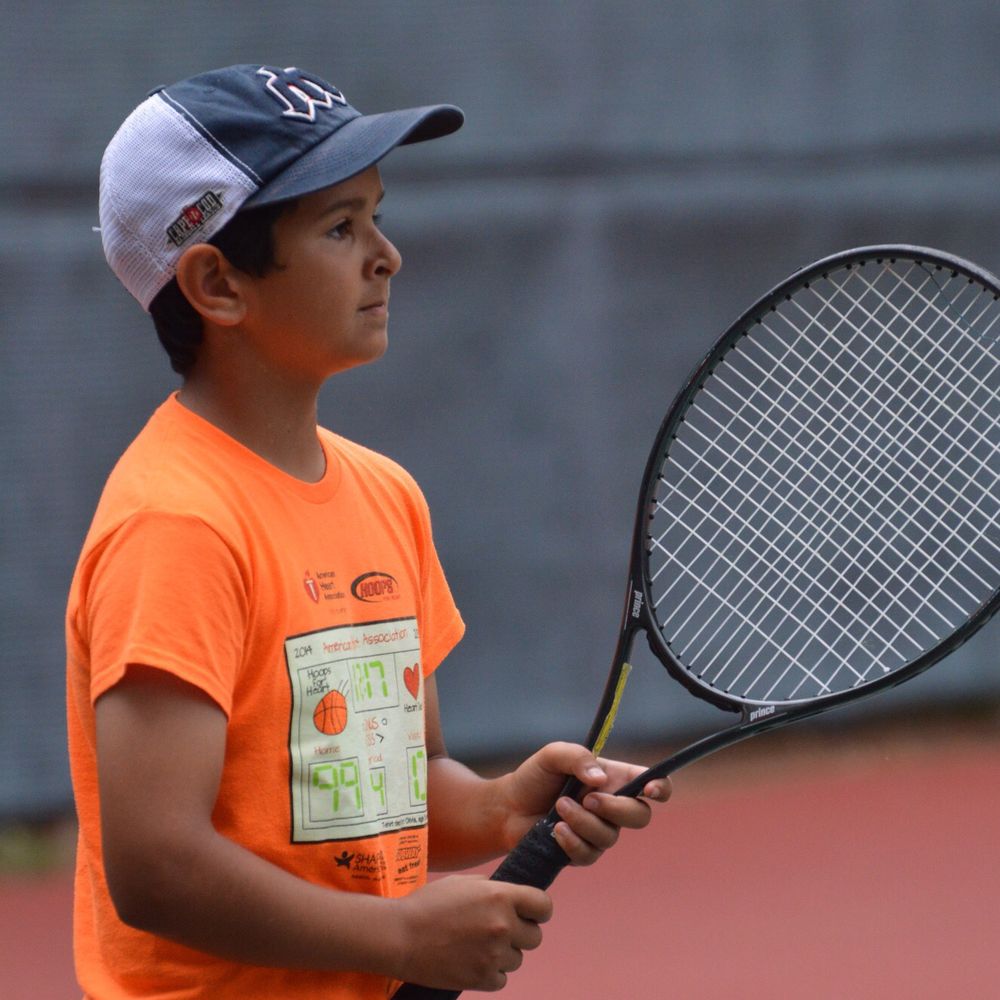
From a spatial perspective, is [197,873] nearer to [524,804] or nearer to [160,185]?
[524,804]

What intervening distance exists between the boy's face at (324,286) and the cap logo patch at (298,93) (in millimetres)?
78

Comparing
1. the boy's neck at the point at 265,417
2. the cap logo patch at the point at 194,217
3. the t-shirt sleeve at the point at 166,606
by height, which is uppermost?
the cap logo patch at the point at 194,217

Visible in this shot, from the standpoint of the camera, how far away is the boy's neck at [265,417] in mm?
1471

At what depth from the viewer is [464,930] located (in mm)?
1388

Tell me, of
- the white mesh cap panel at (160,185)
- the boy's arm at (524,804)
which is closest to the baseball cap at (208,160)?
the white mesh cap panel at (160,185)

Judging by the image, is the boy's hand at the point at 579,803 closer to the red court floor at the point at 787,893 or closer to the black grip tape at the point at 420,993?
the black grip tape at the point at 420,993

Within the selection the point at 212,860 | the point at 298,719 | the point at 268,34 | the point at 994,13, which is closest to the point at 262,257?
the point at 298,719

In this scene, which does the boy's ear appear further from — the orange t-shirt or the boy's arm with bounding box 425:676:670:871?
the boy's arm with bounding box 425:676:670:871

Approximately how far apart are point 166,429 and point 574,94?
290 centimetres

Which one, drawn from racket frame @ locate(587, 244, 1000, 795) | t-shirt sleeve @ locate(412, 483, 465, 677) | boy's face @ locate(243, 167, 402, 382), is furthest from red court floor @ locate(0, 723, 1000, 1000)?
boy's face @ locate(243, 167, 402, 382)

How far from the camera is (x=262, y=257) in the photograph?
1468mm

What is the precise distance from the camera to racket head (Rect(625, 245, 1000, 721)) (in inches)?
73.2

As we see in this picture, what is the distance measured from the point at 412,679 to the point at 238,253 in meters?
→ 0.42

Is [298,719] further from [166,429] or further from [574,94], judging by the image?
[574,94]
